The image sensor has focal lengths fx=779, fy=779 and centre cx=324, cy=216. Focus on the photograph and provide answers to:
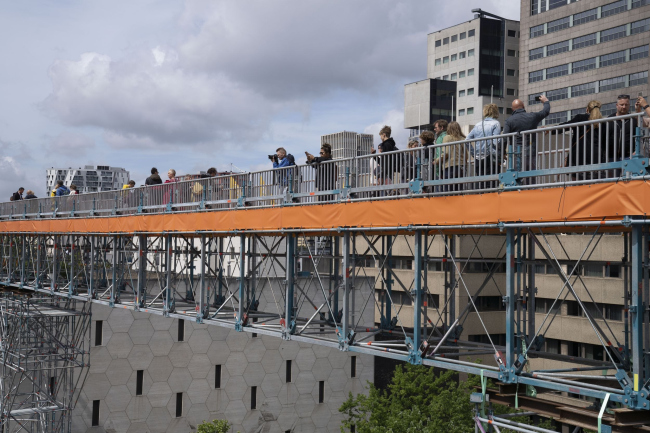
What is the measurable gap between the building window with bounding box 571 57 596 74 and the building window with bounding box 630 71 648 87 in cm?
636

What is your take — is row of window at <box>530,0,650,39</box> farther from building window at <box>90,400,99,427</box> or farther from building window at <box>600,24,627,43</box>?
building window at <box>90,400,99,427</box>

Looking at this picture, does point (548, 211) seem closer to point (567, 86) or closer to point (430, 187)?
point (430, 187)

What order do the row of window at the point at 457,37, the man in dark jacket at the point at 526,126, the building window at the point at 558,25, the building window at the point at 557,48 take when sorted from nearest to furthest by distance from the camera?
the man in dark jacket at the point at 526,126, the building window at the point at 558,25, the building window at the point at 557,48, the row of window at the point at 457,37

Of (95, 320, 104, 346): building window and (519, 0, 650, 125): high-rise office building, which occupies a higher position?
(519, 0, 650, 125): high-rise office building

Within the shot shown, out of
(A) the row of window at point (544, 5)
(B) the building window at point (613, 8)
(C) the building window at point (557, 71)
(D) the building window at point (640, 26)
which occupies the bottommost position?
(C) the building window at point (557, 71)

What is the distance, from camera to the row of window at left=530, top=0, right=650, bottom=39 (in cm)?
8212

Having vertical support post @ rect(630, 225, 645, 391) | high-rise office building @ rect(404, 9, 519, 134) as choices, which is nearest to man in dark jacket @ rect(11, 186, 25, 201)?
vertical support post @ rect(630, 225, 645, 391)

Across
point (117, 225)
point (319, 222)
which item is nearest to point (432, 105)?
point (117, 225)

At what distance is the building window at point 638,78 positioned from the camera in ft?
261

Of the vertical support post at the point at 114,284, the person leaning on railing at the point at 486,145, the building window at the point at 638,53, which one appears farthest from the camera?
the building window at the point at 638,53

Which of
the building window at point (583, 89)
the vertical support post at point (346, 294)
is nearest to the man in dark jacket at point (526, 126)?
the vertical support post at point (346, 294)

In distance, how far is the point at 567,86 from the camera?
298 feet

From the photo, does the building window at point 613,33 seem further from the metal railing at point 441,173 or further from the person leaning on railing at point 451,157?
the person leaning on railing at point 451,157

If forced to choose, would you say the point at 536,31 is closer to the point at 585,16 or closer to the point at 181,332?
the point at 585,16
